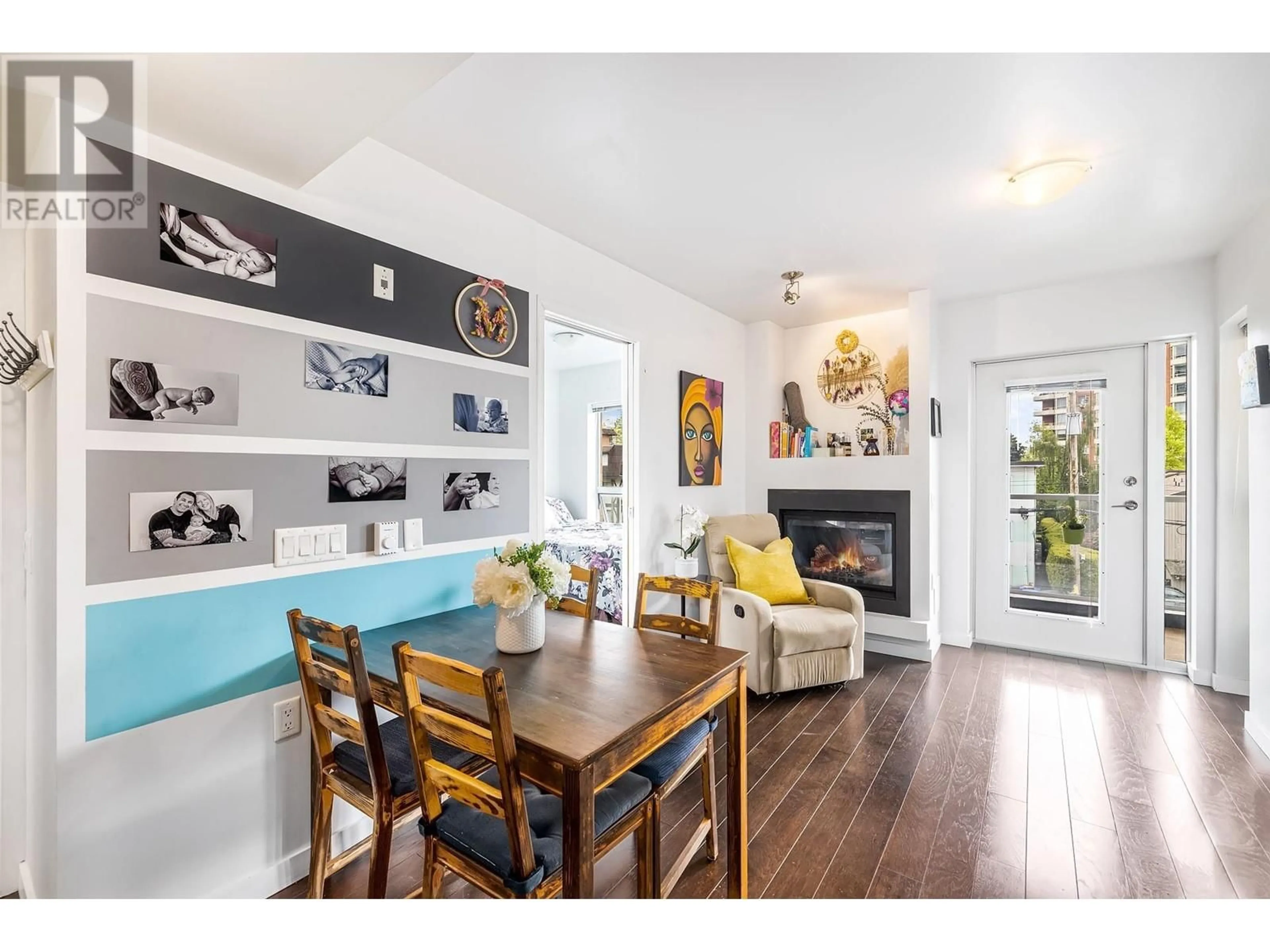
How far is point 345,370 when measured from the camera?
1.88 metres

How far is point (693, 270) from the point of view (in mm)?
3291

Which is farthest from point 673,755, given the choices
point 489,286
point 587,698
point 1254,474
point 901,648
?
point 1254,474

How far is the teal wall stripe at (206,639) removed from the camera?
1.40m

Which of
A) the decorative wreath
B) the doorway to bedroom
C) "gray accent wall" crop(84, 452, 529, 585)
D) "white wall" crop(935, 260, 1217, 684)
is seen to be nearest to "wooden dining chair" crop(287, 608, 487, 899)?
"gray accent wall" crop(84, 452, 529, 585)

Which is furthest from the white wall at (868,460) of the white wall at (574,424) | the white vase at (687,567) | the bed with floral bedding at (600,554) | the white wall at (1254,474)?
the white wall at (574,424)

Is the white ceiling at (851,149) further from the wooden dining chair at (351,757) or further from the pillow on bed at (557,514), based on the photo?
the pillow on bed at (557,514)

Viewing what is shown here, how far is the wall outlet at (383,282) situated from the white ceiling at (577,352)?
7.13 feet

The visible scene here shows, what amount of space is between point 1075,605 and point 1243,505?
1.06 meters

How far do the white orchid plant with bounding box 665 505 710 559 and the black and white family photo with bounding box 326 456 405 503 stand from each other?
6.17ft

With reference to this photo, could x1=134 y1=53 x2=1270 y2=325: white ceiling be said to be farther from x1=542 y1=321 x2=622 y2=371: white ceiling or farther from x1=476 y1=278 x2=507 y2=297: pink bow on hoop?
x1=542 y1=321 x2=622 y2=371: white ceiling

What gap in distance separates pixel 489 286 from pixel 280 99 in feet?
3.39

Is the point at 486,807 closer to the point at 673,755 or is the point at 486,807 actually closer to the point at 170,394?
the point at 673,755
